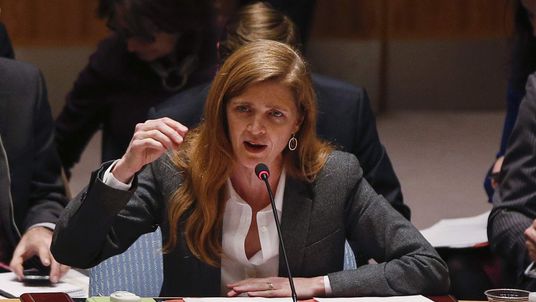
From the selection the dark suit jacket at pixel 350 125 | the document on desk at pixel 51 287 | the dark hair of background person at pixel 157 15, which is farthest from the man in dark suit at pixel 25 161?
the dark hair of background person at pixel 157 15

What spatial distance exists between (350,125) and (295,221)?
106 centimetres

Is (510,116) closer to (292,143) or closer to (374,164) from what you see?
(374,164)

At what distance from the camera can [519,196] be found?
155 inches

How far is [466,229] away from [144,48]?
1.48 metres

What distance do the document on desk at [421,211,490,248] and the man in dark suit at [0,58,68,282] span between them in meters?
1.37

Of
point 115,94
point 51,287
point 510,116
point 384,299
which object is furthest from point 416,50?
point 384,299

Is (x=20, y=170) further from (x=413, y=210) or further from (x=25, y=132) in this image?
(x=413, y=210)

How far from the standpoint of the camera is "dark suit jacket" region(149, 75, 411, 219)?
4.51 metres

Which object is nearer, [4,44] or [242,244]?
[242,244]

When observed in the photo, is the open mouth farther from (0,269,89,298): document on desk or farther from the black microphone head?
(0,269,89,298): document on desk

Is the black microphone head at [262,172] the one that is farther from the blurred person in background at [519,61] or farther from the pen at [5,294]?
the blurred person in background at [519,61]

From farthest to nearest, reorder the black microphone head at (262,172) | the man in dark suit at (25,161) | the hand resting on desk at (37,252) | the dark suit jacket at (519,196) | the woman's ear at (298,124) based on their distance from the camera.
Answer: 1. the man in dark suit at (25,161)
2. the dark suit jacket at (519,196)
3. the hand resting on desk at (37,252)
4. the woman's ear at (298,124)
5. the black microphone head at (262,172)

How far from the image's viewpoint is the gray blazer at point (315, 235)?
333 centimetres

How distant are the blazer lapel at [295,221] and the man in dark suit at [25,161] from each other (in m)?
0.91
